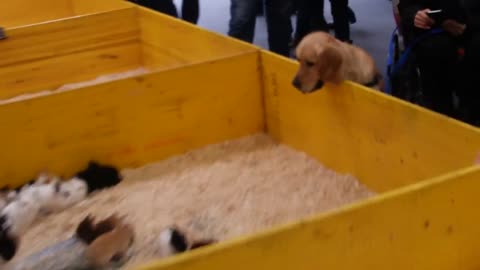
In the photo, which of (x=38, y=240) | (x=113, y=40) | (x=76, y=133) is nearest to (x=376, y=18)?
(x=113, y=40)

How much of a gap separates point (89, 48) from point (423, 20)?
143 cm

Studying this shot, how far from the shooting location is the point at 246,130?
7.66 feet

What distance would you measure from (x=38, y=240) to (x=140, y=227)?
0.87ft

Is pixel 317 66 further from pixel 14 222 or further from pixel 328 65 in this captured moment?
pixel 14 222

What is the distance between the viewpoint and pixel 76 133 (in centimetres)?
211

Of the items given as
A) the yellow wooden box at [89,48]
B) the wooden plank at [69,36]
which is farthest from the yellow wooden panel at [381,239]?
the wooden plank at [69,36]

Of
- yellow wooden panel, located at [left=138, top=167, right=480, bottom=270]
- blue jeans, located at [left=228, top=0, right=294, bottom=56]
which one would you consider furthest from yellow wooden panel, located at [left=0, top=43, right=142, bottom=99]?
yellow wooden panel, located at [left=138, top=167, right=480, bottom=270]

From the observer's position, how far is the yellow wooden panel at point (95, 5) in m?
3.26

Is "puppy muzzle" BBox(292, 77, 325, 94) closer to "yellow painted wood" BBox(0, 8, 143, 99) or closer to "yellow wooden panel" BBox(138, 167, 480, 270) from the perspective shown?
"yellow wooden panel" BBox(138, 167, 480, 270)

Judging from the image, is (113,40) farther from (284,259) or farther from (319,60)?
(284,259)

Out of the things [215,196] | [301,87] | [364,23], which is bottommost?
[364,23]

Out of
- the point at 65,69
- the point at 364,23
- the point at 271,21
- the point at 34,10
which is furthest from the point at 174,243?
the point at 364,23

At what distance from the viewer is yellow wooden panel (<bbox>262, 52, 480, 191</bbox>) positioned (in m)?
1.55

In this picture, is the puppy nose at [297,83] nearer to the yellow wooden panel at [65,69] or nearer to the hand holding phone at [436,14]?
the hand holding phone at [436,14]
